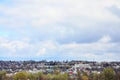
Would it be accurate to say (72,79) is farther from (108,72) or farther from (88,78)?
(108,72)

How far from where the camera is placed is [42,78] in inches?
6294

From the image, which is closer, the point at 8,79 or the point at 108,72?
the point at 108,72

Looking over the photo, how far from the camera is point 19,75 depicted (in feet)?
465

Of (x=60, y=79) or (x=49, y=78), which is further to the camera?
(x=49, y=78)

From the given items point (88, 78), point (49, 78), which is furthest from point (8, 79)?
point (88, 78)

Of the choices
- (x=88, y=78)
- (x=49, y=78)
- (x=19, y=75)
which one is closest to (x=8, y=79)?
(x=19, y=75)

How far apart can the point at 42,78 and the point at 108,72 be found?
34899mm

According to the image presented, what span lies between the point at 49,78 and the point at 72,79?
7437mm

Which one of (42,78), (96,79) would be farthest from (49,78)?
(96,79)

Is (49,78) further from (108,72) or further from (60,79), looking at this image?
(108,72)

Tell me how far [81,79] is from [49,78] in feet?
35.5

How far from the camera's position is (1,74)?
5994 inches

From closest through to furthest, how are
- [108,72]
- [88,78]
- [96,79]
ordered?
[108,72] < [96,79] < [88,78]

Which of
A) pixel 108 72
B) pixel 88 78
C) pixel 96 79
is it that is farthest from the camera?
pixel 88 78
